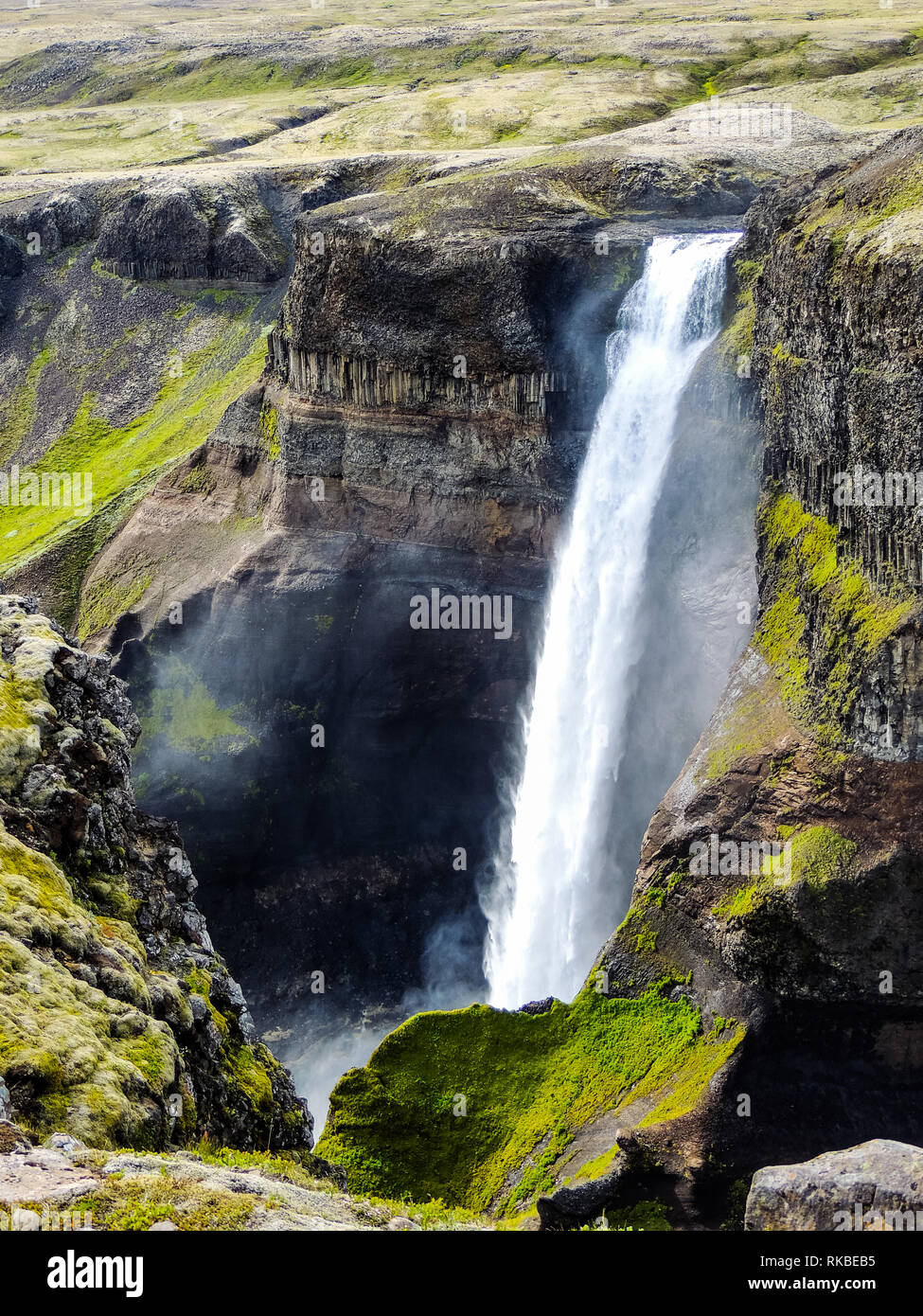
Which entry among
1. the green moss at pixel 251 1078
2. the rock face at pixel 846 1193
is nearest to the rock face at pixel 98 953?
the green moss at pixel 251 1078

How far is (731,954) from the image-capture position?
30578 mm

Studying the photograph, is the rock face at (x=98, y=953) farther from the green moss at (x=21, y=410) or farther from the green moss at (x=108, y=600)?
the green moss at (x=21, y=410)

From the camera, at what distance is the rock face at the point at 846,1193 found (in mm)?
15297

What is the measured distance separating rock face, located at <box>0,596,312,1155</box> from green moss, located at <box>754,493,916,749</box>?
53.7 feet

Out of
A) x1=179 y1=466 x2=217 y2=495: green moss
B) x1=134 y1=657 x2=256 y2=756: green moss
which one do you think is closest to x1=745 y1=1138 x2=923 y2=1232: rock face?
x1=134 y1=657 x2=256 y2=756: green moss

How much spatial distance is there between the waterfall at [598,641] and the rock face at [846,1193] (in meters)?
26.4

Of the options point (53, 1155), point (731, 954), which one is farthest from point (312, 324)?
point (53, 1155)

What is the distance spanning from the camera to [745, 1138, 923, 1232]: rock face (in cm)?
1530

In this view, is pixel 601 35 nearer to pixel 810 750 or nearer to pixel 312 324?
pixel 312 324

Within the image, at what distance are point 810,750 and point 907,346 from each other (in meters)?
10.2

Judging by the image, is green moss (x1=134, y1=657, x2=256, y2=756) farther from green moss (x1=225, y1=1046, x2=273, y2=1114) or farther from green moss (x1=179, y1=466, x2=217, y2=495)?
green moss (x1=225, y1=1046, x2=273, y2=1114)

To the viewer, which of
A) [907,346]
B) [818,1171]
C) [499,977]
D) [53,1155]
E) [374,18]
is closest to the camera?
[53,1155]

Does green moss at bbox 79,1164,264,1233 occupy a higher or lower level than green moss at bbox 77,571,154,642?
lower

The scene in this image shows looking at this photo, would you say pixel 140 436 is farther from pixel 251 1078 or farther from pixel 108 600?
pixel 251 1078
